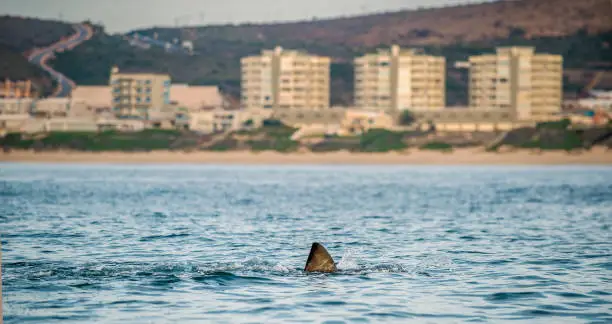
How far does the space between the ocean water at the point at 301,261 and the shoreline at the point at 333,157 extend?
9767 centimetres

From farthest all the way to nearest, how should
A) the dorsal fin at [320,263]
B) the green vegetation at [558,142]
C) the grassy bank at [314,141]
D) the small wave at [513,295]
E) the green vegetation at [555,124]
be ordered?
the green vegetation at [555,124] → the grassy bank at [314,141] → the green vegetation at [558,142] → the dorsal fin at [320,263] → the small wave at [513,295]

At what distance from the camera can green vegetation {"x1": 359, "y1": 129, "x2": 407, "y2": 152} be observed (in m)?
179

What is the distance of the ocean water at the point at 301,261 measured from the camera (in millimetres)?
26719

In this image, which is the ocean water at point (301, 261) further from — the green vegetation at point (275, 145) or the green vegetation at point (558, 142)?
the green vegetation at point (275, 145)

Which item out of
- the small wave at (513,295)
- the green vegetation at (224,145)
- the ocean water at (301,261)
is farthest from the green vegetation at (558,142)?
the small wave at (513,295)

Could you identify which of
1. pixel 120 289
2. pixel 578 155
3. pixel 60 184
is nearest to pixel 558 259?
pixel 120 289

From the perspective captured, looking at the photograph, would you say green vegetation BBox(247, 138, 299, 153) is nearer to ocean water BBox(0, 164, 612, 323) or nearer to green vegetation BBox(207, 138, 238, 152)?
green vegetation BBox(207, 138, 238, 152)

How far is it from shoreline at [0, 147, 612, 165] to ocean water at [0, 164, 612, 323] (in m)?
97.7

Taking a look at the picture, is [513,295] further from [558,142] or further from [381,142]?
[558,142]

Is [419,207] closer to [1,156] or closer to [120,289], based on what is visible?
[120,289]

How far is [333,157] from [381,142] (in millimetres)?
8351

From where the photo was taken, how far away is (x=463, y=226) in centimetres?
5391

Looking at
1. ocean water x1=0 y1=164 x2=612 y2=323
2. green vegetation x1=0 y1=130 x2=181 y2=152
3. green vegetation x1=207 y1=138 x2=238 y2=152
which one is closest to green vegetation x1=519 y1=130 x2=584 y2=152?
green vegetation x1=207 y1=138 x2=238 y2=152

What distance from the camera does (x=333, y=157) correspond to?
178 meters
